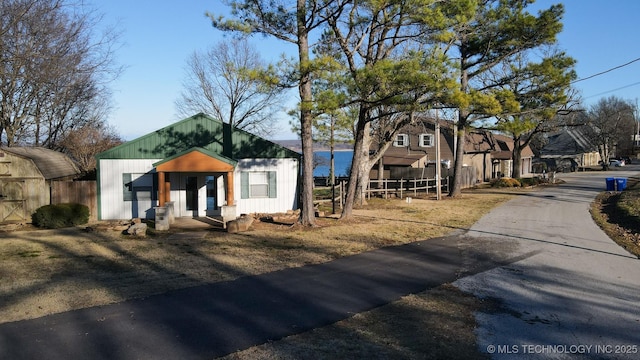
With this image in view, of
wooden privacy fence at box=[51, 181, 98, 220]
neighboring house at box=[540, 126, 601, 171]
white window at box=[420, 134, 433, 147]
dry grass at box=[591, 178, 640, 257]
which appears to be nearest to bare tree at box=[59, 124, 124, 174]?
wooden privacy fence at box=[51, 181, 98, 220]

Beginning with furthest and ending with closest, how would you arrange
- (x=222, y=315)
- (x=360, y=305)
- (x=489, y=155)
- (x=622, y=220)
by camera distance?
(x=489, y=155), (x=622, y=220), (x=360, y=305), (x=222, y=315)

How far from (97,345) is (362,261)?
656 cm

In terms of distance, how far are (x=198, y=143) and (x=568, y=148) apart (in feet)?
242

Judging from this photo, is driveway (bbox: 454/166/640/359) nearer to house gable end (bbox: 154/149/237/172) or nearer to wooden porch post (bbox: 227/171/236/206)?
wooden porch post (bbox: 227/171/236/206)

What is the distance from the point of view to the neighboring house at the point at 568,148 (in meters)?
74.9

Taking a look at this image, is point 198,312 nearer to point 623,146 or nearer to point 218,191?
point 218,191

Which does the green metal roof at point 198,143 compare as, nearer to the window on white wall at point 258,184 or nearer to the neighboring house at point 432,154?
the window on white wall at point 258,184

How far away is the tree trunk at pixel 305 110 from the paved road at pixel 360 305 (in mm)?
4551

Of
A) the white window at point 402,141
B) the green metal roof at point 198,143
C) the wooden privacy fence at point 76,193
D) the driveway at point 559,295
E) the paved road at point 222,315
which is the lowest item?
the driveway at point 559,295

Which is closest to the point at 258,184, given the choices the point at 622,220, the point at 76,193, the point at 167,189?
the point at 167,189

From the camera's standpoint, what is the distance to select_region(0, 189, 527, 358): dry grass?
20.8 feet

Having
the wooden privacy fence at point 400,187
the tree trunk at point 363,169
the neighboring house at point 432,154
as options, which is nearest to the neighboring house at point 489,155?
the neighboring house at point 432,154

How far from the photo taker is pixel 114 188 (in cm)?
1955

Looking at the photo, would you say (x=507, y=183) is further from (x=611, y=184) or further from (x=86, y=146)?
(x=86, y=146)
